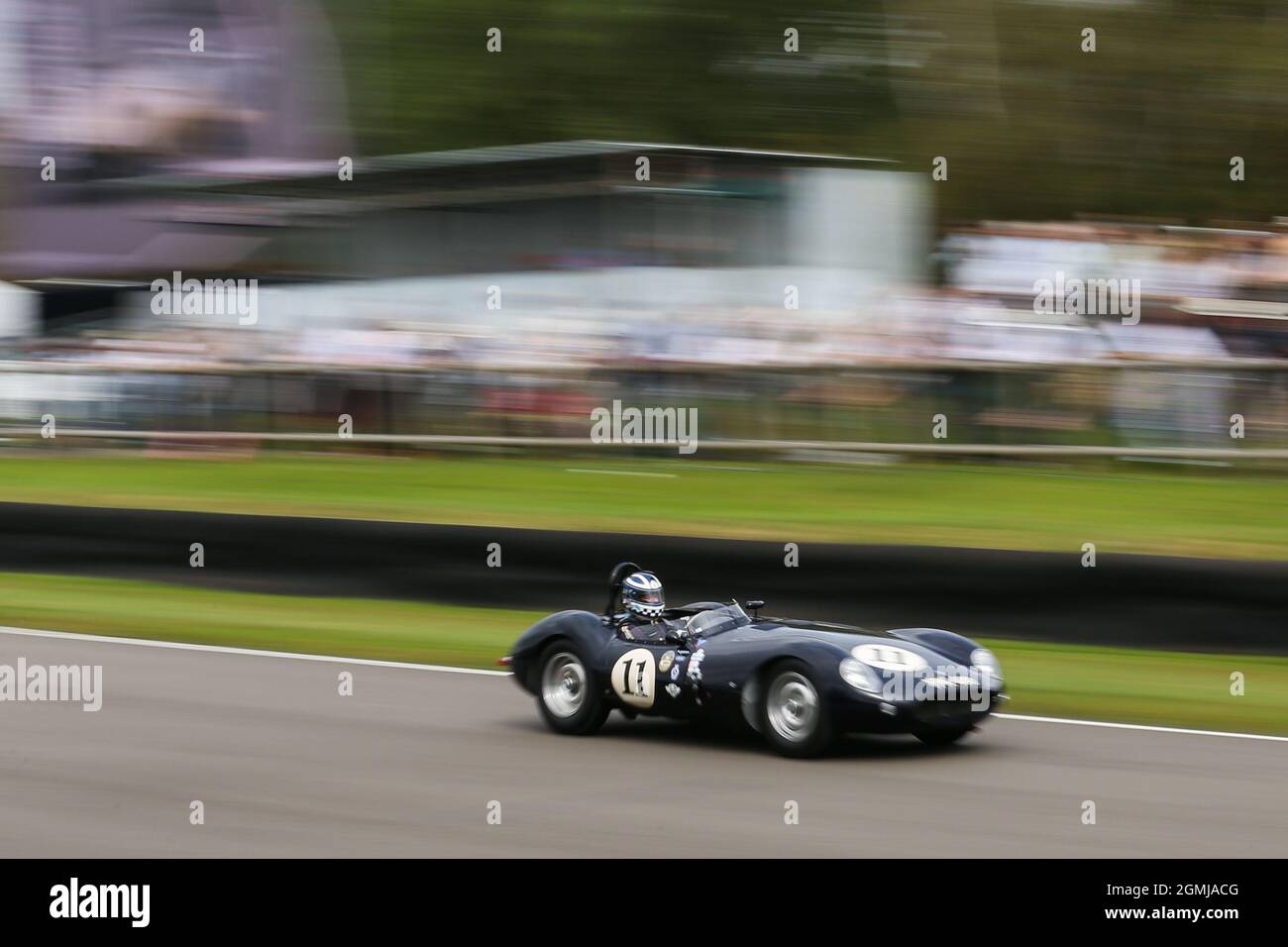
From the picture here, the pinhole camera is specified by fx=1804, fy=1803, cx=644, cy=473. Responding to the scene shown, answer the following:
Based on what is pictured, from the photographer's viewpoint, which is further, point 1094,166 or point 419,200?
point 419,200

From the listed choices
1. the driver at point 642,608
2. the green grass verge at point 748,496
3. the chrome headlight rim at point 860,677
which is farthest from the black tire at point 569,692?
the green grass verge at point 748,496

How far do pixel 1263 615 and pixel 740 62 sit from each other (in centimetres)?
1290

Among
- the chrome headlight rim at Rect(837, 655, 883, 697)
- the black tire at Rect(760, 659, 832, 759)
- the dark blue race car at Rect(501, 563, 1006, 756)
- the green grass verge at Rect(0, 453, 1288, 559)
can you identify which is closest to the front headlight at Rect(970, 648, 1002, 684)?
the dark blue race car at Rect(501, 563, 1006, 756)

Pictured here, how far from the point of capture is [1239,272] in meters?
13.0

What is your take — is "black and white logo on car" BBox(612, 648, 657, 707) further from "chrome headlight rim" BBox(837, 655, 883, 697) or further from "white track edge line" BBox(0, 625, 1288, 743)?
"white track edge line" BBox(0, 625, 1288, 743)

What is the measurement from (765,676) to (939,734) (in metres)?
0.77

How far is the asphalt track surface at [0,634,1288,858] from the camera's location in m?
5.81

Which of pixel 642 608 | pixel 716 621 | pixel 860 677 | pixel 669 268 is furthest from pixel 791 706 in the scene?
pixel 669 268

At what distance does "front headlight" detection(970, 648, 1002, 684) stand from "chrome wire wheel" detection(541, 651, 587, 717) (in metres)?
1.73

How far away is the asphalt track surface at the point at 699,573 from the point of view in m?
9.55

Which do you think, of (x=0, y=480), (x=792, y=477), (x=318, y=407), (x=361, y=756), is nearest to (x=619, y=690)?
(x=361, y=756)

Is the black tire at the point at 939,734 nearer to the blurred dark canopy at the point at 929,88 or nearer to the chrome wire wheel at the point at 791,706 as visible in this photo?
the chrome wire wheel at the point at 791,706

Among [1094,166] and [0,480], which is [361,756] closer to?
[0,480]

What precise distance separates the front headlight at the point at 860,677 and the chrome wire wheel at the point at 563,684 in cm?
146
